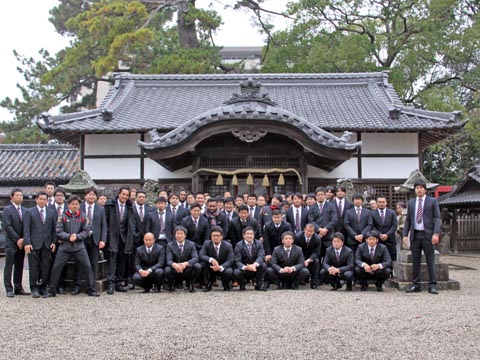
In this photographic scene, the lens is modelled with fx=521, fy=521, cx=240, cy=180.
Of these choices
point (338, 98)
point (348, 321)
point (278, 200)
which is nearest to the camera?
point (348, 321)

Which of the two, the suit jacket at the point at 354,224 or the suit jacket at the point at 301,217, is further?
the suit jacket at the point at 301,217

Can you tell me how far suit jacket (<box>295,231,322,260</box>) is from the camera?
25.6 ft

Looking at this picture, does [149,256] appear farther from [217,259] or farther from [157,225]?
[217,259]

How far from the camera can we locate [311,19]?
20281mm

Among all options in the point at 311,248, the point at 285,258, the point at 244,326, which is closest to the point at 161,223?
the point at 285,258

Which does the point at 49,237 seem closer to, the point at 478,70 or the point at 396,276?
the point at 396,276

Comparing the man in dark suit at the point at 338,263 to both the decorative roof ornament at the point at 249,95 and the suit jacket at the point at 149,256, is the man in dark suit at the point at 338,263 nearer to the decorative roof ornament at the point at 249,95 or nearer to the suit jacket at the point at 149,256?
the suit jacket at the point at 149,256

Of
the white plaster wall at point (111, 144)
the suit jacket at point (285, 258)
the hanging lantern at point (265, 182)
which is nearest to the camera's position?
the suit jacket at point (285, 258)

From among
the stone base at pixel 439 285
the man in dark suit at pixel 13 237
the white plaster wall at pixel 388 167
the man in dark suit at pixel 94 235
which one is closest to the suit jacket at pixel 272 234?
the stone base at pixel 439 285

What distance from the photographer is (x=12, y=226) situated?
23.0 ft

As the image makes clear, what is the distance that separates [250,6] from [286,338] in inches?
828

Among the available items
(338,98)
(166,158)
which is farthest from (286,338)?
(338,98)

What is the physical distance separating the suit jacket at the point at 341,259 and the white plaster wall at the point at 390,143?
6.37 meters

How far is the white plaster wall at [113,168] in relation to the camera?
13484 mm
